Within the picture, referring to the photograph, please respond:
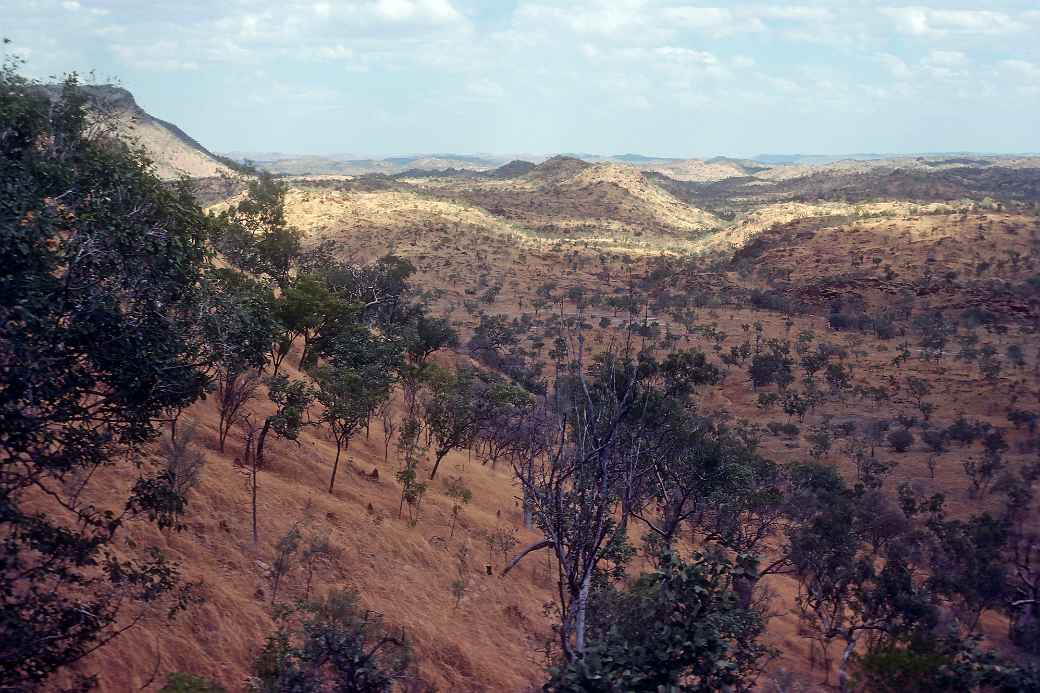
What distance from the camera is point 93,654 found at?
23.3 ft

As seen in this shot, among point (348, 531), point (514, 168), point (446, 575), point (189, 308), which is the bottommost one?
point (446, 575)

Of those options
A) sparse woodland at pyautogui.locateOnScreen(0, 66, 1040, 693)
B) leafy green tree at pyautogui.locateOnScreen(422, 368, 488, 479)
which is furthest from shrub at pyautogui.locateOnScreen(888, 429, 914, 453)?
leafy green tree at pyautogui.locateOnScreen(422, 368, 488, 479)

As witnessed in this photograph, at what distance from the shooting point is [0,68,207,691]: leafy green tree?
534 cm

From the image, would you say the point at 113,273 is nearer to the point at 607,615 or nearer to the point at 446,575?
the point at 607,615

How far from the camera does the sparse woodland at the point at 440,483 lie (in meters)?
5.86

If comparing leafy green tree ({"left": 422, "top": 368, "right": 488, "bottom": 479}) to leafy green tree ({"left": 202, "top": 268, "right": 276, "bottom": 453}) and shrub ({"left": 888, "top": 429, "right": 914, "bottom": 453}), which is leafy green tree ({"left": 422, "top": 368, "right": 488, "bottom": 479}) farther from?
shrub ({"left": 888, "top": 429, "right": 914, "bottom": 453})

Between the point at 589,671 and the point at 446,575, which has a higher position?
the point at 589,671

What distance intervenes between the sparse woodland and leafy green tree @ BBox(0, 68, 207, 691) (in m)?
0.04

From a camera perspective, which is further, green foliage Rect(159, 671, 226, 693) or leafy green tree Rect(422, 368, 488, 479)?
leafy green tree Rect(422, 368, 488, 479)

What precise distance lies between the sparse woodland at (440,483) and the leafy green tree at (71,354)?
0.04 meters

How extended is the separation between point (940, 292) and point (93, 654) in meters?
46.7

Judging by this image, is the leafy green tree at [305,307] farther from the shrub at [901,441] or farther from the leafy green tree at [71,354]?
the shrub at [901,441]

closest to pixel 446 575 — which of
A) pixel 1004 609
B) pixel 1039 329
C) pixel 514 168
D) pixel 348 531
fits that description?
pixel 348 531

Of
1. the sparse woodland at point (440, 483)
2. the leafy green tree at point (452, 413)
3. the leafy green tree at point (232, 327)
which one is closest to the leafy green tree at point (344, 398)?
the sparse woodland at point (440, 483)
